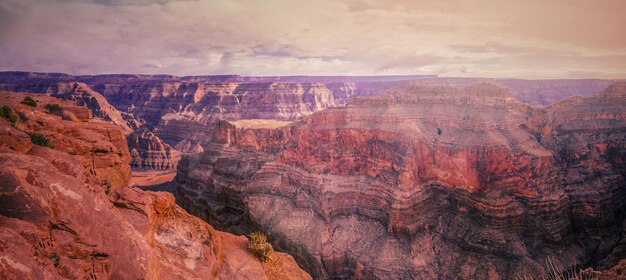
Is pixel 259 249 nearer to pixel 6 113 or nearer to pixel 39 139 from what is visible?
pixel 39 139

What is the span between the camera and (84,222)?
9.94 m

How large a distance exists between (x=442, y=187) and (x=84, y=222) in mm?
31508

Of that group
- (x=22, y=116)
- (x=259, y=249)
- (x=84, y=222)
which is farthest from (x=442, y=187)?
(x=22, y=116)

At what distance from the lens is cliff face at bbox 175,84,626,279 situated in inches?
1142

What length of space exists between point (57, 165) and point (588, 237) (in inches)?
1641

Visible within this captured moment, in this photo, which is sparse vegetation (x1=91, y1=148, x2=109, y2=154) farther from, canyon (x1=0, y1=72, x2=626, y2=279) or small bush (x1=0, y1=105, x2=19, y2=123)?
small bush (x1=0, y1=105, x2=19, y2=123)

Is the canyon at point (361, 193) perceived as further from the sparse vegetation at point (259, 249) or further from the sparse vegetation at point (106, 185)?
the sparse vegetation at point (259, 249)

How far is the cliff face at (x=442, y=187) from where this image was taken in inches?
1142

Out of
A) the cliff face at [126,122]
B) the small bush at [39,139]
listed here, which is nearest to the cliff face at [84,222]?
the small bush at [39,139]

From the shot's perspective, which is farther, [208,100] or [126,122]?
[208,100]

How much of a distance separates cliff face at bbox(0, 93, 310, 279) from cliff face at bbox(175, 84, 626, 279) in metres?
16.5

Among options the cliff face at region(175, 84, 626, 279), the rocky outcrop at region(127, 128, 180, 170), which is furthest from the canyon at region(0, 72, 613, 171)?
Result: the cliff face at region(175, 84, 626, 279)

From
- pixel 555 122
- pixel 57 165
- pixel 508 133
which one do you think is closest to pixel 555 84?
pixel 555 122

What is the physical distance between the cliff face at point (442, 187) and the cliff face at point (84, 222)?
54.3 ft
